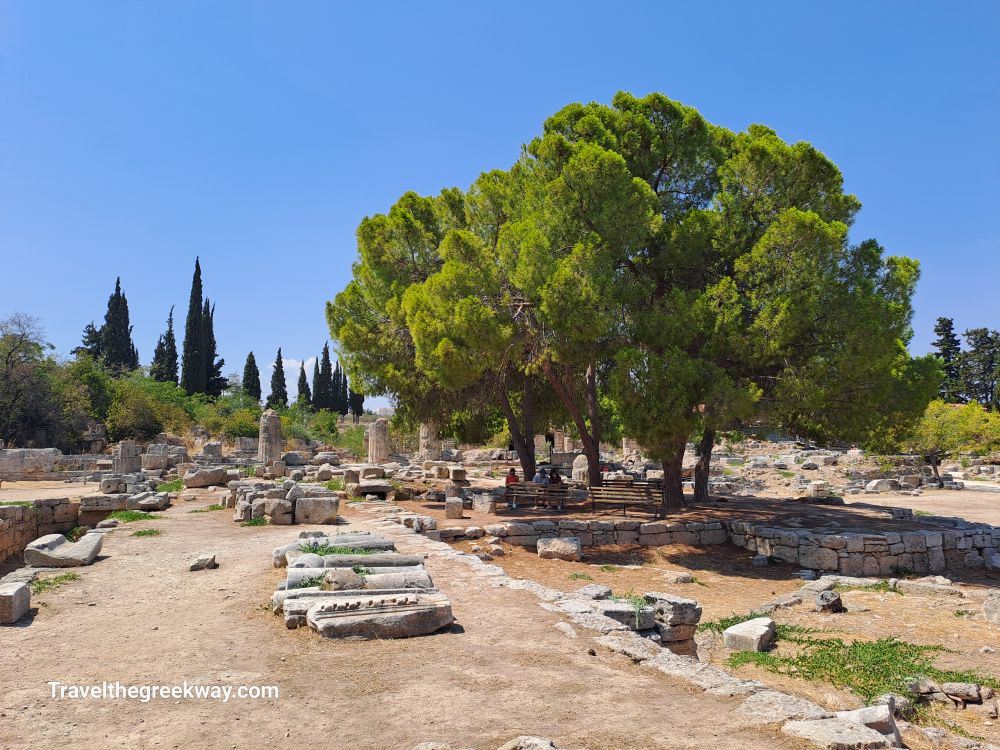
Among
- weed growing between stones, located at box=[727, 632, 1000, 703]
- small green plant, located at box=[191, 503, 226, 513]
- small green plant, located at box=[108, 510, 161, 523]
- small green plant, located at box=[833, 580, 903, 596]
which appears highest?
small green plant, located at box=[108, 510, 161, 523]

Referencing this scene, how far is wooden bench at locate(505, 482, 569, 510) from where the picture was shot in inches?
678

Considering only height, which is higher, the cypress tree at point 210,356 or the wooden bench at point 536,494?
the cypress tree at point 210,356

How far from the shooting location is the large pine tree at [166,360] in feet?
180

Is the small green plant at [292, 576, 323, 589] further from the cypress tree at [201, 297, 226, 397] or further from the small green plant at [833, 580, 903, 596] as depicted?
the cypress tree at [201, 297, 226, 397]

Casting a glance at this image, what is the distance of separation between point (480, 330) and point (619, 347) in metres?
3.59

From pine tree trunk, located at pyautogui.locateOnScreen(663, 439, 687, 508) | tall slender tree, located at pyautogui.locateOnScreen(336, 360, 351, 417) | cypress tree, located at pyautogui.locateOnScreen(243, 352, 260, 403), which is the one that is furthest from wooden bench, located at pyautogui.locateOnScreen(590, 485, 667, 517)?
tall slender tree, located at pyautogui.locateOnScreen(336, 360, 351, 417)

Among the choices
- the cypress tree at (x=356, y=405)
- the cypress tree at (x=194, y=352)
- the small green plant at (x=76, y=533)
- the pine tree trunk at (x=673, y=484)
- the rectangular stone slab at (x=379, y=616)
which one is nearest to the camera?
the rectangular stone slab at (x=379, y=616)

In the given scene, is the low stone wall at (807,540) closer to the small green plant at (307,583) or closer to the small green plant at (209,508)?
the small green plant at (209,508)

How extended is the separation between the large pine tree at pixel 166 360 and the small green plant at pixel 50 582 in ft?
158

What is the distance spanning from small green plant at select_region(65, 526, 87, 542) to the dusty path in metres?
6.99

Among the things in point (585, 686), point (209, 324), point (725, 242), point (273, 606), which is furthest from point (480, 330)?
point (209, 324)

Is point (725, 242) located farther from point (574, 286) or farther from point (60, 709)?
point (60, 709)

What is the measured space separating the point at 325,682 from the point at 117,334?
205 feet

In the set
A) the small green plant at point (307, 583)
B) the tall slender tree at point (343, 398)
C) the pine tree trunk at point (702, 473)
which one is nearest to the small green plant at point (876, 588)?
the pine tree trunk at point (702, 473)
